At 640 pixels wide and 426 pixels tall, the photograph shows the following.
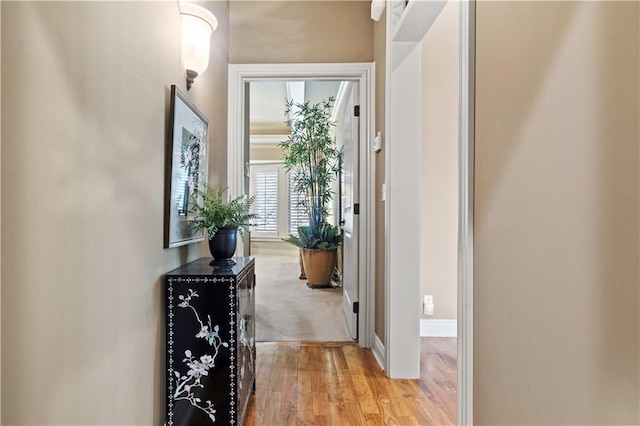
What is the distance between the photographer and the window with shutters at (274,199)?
8.31 m

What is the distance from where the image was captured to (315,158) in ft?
16.6

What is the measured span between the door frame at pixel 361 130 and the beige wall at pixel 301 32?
0.27ft

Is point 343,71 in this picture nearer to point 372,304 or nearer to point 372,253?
point 372,253

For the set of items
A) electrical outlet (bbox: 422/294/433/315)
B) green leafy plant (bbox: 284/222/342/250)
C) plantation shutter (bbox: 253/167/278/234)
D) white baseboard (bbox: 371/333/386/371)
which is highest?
plantation shutter (bbox: 253/167/278/234)

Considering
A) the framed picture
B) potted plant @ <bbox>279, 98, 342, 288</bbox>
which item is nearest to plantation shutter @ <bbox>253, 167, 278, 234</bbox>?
potted plant @ <bbox>279, 98, 342, 288</bbox>

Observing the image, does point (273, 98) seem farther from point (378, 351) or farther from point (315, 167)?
point (378, 351)

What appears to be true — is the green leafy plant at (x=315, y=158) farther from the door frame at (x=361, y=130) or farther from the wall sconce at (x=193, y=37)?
the wall sconce at (x=193, y=37)

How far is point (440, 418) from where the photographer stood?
5.68ft
